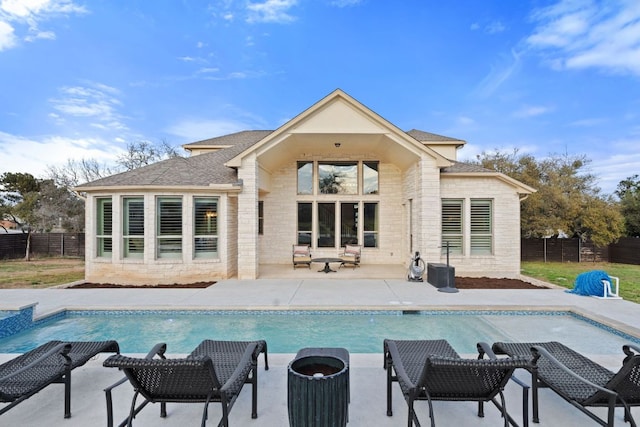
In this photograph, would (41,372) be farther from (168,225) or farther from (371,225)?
(371,225)

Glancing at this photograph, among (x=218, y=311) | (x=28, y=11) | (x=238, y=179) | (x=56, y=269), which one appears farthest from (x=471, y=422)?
(x=28, y=11)

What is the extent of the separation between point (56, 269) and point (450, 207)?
17101 millimetres

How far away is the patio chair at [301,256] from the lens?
12.2m

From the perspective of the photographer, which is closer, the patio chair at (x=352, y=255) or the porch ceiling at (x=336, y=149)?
the porch ceiling at (x=336, y=149)

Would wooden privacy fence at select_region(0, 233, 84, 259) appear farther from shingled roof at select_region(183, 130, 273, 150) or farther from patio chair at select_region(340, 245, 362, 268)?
patio chair at select_region(340, 245, 362, 268)

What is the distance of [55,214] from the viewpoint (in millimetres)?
20469

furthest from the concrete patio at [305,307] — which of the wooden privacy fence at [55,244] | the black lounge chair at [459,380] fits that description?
the wooden privacy fence at [55,244]

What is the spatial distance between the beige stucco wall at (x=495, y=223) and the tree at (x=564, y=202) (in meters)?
6.50

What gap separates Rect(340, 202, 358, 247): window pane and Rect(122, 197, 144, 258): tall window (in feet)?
25.1

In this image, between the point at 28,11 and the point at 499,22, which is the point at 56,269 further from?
the point at 499,22

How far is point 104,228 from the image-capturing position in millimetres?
10062

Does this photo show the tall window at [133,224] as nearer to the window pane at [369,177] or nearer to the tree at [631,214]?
the window pane at [369,177]

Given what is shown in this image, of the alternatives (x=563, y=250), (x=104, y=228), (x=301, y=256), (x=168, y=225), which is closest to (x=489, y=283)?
(x=301, y=256)

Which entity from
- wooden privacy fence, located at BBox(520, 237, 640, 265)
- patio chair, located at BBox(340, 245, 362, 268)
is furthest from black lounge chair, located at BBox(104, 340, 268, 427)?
wooden privacy fence, located at BBox(520, 237, 640, 265)
